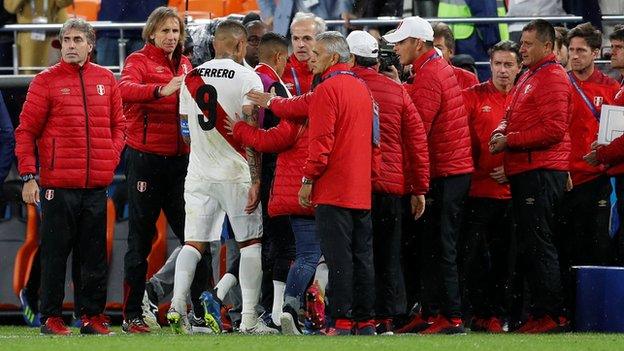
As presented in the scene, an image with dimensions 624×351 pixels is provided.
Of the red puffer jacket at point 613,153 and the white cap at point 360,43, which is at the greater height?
the white cap at point 360,43

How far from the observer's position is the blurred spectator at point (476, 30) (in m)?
16.4

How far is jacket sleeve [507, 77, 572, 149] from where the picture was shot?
42.3 ft

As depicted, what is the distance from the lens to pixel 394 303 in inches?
502

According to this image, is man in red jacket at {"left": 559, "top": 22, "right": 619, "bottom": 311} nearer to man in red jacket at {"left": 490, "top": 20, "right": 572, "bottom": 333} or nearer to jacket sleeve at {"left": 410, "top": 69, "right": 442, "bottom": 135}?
man in red jacket at {"left": 490, "top": 20, "right": 572, "bottom": 333}

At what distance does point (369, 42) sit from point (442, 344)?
243 cm

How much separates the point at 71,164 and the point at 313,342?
262 centimetres

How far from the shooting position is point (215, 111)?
12820 millimetres

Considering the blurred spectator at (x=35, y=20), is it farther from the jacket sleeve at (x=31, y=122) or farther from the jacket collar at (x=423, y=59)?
the jacket collar at (x=423, y=59)

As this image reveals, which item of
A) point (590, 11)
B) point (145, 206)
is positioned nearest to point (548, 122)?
point (145, 206)

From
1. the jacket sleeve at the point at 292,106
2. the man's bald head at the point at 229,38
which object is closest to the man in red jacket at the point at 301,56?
the man's bald head at the point at 229,38

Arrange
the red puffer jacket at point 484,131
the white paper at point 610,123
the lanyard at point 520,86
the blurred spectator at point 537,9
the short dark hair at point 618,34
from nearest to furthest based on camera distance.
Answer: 1. the lanyard at point 520,86
2. the white paper at point 610,123
3. the red puffer jacket at point 484,131
4. the short dark hair at point 618,34
5. the blurred spectator at point 537,9

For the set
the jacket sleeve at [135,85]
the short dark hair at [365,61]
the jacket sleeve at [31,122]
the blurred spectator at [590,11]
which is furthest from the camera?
the blurred spectator at [590,11]

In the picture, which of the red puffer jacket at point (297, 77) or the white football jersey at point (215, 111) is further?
the red puffer jacket at point (297, 77)

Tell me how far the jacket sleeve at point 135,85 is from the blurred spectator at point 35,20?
2.84 meters
